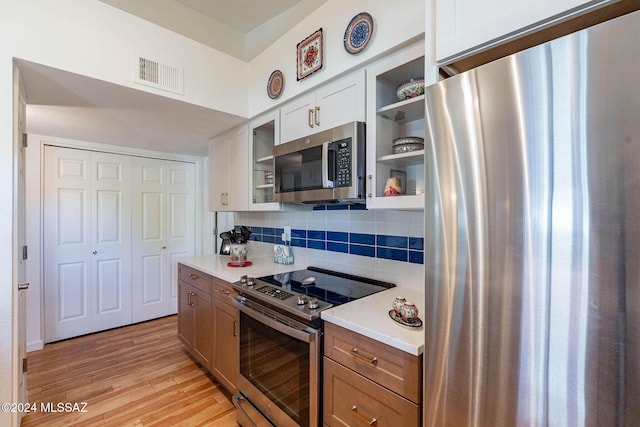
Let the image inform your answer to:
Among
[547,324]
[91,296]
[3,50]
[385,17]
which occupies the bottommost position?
[91,296]

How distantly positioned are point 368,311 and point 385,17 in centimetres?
138

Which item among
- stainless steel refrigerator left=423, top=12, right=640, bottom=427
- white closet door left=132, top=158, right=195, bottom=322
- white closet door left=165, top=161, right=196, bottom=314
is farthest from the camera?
white closet door left=165, top=161, right=196, bottom=314

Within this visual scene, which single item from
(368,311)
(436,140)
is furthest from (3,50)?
(368,311)

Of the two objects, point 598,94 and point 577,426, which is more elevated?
point 598,94

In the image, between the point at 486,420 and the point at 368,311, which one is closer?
the point at 486,420

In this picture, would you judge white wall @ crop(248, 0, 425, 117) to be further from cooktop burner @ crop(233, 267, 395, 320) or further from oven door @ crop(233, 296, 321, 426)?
oven door @ crop(233, 296, 321, 426)

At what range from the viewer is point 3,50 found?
1.36 m

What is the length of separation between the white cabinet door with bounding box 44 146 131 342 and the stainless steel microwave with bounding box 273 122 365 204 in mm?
2390

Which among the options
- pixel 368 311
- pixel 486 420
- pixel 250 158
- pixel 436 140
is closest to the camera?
pixel 486 420

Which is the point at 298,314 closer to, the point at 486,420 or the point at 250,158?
the point at 486,420

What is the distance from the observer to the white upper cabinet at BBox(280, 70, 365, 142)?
5.01 ft

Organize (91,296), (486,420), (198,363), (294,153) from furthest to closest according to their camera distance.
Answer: (91,296), (198,363), (294,153), (486,420)

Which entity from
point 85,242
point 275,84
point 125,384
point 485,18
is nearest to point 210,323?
point 125,384

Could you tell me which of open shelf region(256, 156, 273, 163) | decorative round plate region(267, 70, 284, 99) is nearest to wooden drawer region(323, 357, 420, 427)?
open shelf region(256, 156, 273, 163)
